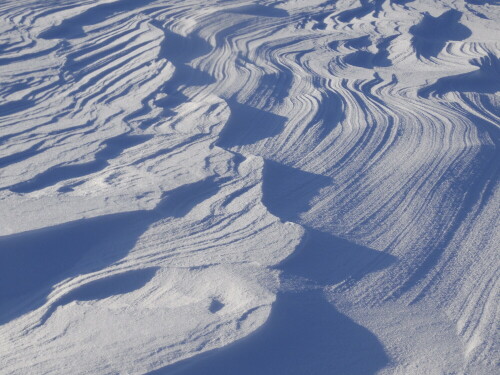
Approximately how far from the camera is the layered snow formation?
155cm

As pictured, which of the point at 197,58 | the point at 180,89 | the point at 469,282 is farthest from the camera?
the point at 197,58

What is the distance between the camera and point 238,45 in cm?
349

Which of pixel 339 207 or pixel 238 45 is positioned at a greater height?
pixel 238 45

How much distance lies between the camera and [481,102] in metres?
3.00

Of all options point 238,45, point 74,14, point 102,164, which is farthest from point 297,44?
point 102,164

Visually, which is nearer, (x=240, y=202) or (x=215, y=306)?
(x=215, y=306)

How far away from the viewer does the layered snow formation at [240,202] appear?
5.08 ft

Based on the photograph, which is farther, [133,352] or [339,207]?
[339,207]

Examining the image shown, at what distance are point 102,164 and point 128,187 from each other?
243mm

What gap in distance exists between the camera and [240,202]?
206 centimetres

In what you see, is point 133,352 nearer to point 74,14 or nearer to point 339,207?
point 339,207

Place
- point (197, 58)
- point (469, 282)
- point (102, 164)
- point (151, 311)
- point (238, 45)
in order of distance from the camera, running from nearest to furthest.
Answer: point (151, 311), point (469, 282), point (102, 164), point (197, 58), point (238, 45)

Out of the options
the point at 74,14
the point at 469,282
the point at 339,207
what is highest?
the point at 74,14

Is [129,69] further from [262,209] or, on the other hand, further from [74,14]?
[262,209]
